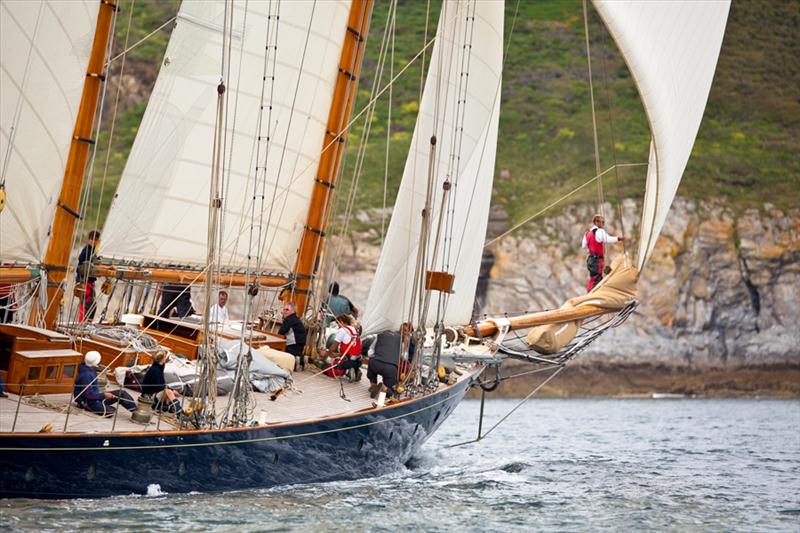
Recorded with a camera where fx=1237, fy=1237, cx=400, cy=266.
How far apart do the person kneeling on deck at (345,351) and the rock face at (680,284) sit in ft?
108

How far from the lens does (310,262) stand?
884 inches

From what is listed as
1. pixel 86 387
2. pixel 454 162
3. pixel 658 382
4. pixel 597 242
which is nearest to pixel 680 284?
pixel 658 382

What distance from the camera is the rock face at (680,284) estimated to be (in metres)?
54.9

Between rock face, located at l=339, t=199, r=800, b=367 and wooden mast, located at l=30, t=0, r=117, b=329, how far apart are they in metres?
35.7

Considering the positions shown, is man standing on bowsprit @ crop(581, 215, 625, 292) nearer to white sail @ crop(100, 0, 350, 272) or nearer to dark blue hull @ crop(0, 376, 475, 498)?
dark blue hull @ crop(0, 376, 475, 498)

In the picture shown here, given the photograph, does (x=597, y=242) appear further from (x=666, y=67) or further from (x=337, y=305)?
(x=337, y=305)

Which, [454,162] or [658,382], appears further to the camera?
[658,382]

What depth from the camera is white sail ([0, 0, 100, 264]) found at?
52.9 feet

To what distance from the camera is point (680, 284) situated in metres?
56.0

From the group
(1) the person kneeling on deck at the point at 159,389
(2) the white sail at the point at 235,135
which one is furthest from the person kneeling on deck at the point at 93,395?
(2) the white sail at the point at 235,135

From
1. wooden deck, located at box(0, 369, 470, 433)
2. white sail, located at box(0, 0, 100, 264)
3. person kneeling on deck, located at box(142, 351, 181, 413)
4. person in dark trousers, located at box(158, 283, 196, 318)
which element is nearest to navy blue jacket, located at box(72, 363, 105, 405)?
wooden deck, located at box(0, 369, 470, 433)

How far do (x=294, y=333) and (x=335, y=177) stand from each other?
3.39 m

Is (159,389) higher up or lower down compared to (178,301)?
lower down

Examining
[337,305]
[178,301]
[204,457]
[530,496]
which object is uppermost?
[337,305]
